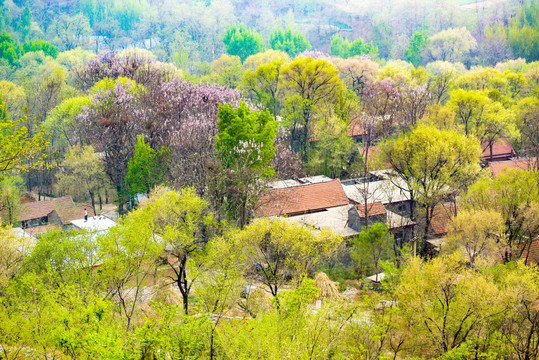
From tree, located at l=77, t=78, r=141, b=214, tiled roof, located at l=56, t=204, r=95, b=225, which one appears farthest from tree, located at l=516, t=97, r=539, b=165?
tiled roof, located at l=56, t=204, r=95, b=225

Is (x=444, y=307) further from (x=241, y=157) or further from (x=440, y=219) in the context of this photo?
(x=241, y=157)

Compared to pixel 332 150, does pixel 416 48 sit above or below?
above

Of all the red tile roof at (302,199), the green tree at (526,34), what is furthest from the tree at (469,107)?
the green tree at (526,34)

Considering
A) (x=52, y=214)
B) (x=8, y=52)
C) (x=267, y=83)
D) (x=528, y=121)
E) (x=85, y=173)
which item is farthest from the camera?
(x=8, y=52)

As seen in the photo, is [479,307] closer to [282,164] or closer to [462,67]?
[282,164]

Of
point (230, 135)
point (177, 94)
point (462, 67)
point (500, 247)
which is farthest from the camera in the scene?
point (462, 67)

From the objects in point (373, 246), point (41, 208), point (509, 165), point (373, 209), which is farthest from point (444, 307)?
point (41, 208)

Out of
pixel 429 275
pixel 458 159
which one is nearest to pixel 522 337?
pixel 429 275

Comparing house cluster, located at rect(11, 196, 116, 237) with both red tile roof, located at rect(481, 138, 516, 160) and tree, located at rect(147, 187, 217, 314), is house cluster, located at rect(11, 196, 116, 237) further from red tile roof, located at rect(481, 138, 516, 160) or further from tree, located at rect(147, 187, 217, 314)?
red tile roof, located at rect(481, 138, 516, 160)
